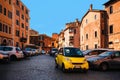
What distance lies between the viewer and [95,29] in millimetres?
55125

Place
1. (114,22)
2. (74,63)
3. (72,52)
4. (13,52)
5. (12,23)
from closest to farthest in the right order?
(74,63) → (72,52) → (13,52) → (114,22) → (12,23)

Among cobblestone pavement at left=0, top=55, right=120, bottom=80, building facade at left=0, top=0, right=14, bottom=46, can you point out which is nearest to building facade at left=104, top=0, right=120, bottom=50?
building facade at left=0, top=0, right=14, bottom=46

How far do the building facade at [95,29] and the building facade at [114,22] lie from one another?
16.0 ft

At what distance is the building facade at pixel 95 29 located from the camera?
5169 cm

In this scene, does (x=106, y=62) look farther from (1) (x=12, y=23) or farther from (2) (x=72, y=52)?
(1) (x=12, y=23)

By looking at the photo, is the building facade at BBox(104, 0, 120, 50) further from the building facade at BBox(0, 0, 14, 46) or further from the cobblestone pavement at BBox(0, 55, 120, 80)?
the cobblestone pavement at BBox(0, 55, 120, 80)

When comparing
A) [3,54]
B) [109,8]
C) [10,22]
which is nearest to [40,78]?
[3,54]

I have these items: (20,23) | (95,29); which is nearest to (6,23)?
(95,29)

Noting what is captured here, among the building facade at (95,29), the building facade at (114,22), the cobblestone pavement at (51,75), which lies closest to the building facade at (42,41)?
the building facade at (95,29)

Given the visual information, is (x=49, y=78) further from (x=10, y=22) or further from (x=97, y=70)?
(x=10, y=22)

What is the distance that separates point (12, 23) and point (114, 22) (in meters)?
26.8

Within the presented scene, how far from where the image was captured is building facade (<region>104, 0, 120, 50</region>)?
42081mm

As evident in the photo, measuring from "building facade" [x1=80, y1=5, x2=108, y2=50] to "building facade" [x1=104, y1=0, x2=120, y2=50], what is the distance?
489cm

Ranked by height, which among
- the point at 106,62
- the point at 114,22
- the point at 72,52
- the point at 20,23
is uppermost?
the point at 20,23
